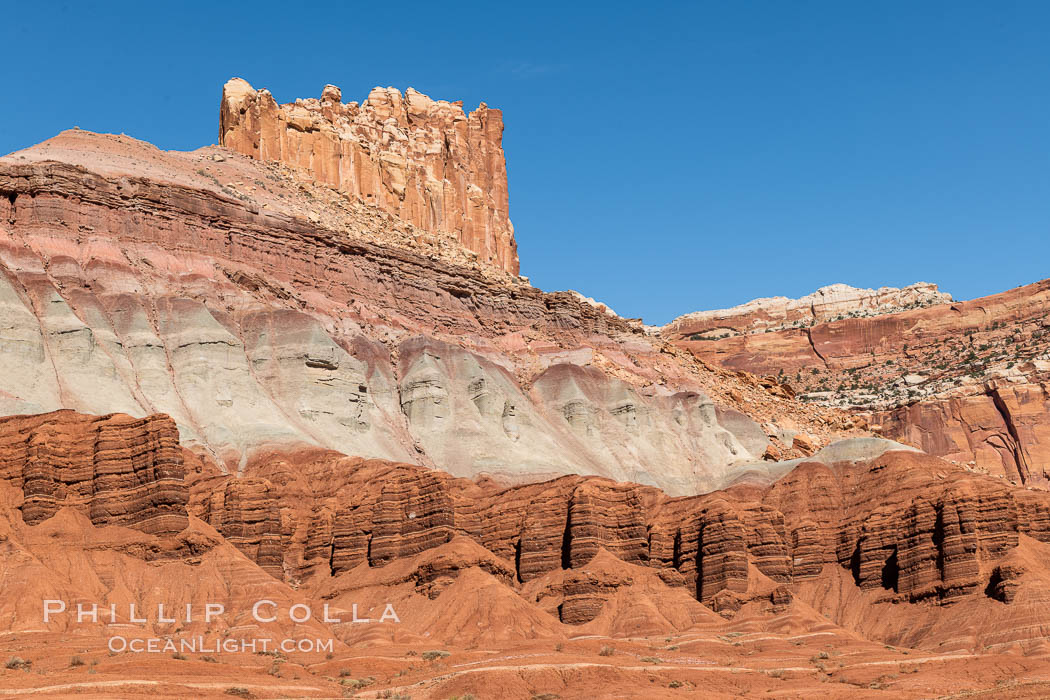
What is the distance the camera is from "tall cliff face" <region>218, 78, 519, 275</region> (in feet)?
445

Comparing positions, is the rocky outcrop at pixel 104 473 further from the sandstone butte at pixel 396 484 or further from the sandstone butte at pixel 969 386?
the sandstone butte at pixel 969 386

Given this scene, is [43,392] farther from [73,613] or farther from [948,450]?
[948,450]

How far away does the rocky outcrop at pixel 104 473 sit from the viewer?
70.3 meters

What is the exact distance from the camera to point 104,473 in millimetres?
71375

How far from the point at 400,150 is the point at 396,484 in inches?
2644

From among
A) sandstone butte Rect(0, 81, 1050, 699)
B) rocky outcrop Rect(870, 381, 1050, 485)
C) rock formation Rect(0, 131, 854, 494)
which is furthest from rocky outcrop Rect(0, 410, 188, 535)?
rocky outcrop Rect(870, 381, 1050, 485)

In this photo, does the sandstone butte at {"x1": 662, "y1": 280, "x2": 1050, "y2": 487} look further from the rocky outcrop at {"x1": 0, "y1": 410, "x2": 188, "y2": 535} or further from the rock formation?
the rocky outcrop at {"x1": 0, "y1": 410, "x2": 188, "y2": 535}

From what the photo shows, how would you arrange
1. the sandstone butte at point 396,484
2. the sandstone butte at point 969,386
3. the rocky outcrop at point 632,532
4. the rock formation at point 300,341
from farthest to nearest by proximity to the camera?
the sandstone butte at point 969,386 → the rock formation at point 300,341 → the rocky outcrop at point 632,532 → the sandstone butte at point 396,484

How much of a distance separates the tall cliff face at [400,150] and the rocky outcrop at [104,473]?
64.6m

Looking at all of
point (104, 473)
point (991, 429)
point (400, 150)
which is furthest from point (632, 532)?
point (991, 429)

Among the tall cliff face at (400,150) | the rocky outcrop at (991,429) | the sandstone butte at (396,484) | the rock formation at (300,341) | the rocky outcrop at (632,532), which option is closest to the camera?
the sandstone butte at (396,484)

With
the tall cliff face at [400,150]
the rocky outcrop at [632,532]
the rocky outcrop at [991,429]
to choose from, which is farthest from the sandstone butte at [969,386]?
the rocky outcrop at [632,532]

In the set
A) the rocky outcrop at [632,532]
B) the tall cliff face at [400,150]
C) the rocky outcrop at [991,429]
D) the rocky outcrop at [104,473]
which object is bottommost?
the rocky outcrop at [632,532]

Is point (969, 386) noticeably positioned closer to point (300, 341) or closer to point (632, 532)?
point (300, 341)
